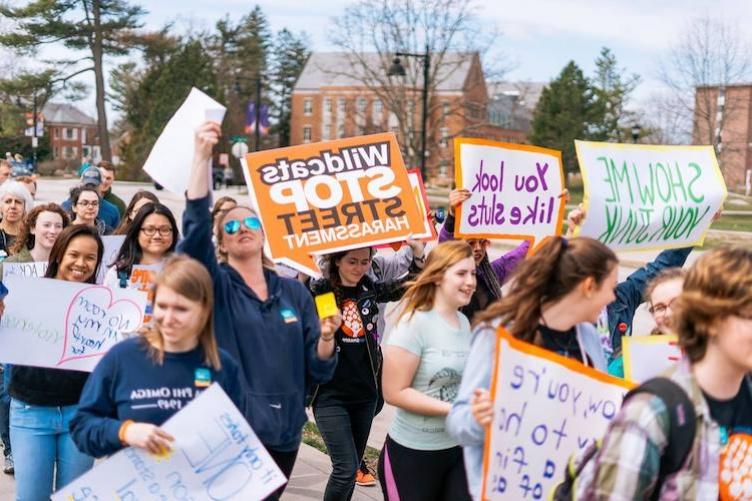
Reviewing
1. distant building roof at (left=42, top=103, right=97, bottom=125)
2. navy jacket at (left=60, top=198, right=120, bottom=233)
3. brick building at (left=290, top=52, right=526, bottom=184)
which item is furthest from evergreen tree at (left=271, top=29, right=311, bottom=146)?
navy jacket at (left=60, top=198, right=120, bottom=233)

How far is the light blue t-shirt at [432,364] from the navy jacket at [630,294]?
1037 mm

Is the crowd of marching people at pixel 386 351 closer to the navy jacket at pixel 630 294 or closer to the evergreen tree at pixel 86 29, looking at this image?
the navy jacket at pixel 630 294

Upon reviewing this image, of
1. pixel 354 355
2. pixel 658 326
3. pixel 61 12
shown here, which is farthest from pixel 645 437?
pixel 61 12

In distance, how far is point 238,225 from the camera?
406cm

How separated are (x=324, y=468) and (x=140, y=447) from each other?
3.26 metres

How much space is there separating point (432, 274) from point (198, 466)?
1405mm

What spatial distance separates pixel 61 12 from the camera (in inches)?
2183

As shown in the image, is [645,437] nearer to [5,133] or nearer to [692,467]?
[692,467]

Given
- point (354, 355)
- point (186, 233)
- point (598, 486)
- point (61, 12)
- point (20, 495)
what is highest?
point (61, 12)

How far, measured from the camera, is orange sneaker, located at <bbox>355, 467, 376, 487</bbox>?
621cm

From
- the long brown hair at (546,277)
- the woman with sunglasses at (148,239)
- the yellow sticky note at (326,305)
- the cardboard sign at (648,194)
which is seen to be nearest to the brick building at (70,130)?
the woman with sunglasses at (148,239)

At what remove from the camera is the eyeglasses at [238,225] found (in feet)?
13.3

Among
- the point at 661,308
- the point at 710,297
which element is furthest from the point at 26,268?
the point at 710,297

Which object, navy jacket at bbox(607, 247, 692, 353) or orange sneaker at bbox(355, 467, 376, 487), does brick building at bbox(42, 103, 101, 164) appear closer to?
orange sneaker at bbox(355, 467, 376, 487)
